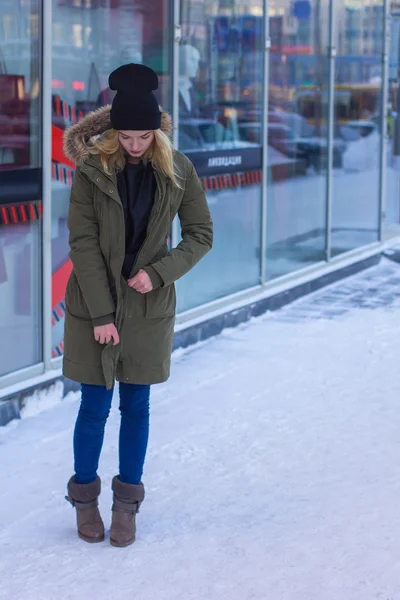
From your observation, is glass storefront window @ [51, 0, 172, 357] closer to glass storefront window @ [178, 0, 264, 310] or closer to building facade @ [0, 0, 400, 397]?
building facade @ [0, 0, 400, 397]

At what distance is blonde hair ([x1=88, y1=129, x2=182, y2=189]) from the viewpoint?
151 inches

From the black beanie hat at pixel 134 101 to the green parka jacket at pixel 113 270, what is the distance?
13 cm

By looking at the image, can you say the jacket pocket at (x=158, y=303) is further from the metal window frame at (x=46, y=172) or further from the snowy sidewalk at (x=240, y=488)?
the metal window frame at (x=46, y=172)

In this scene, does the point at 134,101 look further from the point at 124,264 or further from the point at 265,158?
the point at 265,158

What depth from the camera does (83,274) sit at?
384 centimetres

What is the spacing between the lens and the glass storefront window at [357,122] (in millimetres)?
10258

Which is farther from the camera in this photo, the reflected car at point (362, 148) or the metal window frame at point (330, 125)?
the reflected car at point (362, 148)

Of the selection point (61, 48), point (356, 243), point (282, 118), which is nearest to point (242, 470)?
point (61, 48)

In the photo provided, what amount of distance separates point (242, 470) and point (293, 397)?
4.24 feet

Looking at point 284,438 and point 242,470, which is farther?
point 284,438

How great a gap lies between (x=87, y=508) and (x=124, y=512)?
126 millimetres

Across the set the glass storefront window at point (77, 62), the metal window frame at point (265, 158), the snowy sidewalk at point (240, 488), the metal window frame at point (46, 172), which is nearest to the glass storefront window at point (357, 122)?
the metal window frame at point (265, 158)

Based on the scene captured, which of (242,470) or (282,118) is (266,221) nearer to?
(282,118)

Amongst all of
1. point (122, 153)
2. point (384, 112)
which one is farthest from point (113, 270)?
point (384, 112)
